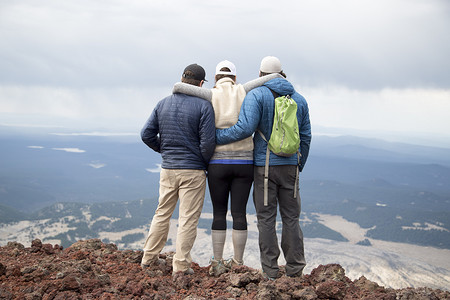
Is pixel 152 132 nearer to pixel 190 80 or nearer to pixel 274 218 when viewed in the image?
pixel 190 80

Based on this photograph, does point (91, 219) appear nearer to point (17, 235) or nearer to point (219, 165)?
point (17, 235)

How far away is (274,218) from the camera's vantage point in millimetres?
6738

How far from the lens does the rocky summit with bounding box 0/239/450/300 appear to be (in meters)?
5.59

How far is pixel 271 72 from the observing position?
22.4 ft

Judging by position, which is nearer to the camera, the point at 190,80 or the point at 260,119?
the point at 260,119

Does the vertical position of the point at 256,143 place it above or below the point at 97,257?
above

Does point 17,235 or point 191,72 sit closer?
point 191,72

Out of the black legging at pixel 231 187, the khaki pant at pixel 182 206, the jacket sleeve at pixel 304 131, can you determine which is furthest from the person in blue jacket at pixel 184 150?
the jacket sleeve at pixel 304 131

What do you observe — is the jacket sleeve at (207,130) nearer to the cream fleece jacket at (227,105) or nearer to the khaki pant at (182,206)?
the cream fleece jacket at (227,105)

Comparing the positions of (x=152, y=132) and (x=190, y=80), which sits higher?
(x=190, y=80)

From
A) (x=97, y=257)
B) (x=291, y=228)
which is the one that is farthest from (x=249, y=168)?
(x=97, y=257)

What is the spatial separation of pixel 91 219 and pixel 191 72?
199844mm

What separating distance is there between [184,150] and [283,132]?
1653mm

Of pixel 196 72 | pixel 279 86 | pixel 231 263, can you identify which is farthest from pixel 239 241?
pixel 196 72
